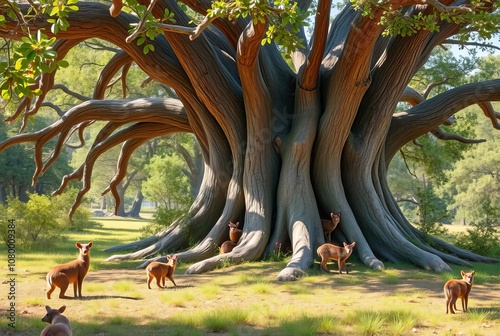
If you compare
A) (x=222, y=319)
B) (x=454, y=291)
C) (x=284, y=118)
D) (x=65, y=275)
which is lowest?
(x=222, y=319)

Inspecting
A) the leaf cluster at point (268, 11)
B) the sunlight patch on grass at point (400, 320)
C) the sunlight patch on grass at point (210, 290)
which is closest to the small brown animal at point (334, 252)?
the sunlight patch on grass at point (210, 290)

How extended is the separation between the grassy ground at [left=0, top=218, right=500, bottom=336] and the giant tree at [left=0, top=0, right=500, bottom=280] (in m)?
1.00

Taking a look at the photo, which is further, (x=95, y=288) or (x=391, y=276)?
(x=391, y=276)

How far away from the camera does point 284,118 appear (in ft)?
44.9

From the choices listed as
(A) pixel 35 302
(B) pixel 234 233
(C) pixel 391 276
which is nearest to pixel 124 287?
(A) pixel 35 302

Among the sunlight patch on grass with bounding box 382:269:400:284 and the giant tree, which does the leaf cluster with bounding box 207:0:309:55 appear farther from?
the sunlight patch on grass with bounding box 382:269:400:284

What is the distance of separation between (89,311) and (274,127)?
7.41m

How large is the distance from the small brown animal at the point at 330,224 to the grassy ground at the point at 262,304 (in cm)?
102

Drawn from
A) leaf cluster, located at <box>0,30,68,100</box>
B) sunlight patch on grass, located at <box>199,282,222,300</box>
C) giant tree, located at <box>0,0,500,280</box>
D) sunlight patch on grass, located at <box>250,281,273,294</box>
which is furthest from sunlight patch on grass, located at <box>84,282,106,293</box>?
leaf cluster, located at <box>0,30,68,100</box>

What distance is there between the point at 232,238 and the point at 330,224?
6.90 feet

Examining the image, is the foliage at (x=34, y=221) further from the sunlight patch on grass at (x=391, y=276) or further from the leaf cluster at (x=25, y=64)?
the leaf cluster at (x=25, y=64)

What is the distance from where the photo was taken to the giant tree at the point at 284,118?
38.1 ft

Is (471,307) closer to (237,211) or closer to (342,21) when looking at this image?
(237,211)

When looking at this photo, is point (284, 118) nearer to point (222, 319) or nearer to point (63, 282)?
point (63, 282)
